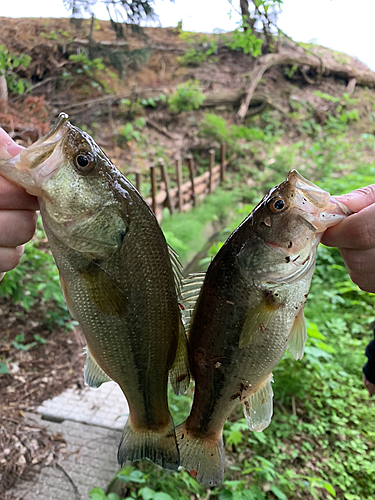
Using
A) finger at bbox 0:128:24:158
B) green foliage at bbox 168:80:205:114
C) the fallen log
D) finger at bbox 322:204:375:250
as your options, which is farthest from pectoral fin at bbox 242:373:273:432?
the fallen log

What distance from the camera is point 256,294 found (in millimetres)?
1437

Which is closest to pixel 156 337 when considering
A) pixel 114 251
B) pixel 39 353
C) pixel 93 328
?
pixel 93 328

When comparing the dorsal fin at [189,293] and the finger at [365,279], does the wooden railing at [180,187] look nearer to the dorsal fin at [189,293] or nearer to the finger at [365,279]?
the dorsal fin at [189,293]

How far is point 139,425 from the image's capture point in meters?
1.45

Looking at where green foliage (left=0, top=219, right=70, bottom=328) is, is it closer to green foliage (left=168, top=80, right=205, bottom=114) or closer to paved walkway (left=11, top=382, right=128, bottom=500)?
paved walkway (left=11, top=382, right=128, bottom=500)

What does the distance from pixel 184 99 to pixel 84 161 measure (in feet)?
44.4

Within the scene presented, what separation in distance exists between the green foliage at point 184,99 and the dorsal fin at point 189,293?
13.3 meters

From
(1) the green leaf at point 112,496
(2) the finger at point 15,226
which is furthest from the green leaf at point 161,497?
(2) the finger at point 15,226

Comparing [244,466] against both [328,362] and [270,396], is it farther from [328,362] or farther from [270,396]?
[270,396]

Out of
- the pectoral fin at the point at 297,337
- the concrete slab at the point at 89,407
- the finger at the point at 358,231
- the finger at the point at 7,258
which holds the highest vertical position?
the finger at the point at 358,231

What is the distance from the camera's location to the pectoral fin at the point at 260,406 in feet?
5.08

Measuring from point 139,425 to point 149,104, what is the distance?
44.2 ft

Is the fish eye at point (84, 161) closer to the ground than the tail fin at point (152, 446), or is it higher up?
higher up

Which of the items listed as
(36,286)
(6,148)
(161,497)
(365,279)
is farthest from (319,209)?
(36,286)
